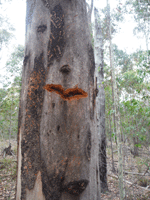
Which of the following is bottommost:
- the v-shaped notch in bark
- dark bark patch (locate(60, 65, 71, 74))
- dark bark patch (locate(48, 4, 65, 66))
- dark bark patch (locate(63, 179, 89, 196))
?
dark bark patch (locate(63, 179, 89, 196))

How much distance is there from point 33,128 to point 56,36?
513 millimetres

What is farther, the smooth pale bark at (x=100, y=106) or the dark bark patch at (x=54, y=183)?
the smooth pale bark at (x=100, y=106)

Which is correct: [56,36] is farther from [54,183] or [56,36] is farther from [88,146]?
[54,183]

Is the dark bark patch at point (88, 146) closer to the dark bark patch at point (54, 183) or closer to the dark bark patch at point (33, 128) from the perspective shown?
the dark bark patch at point (54, 183)

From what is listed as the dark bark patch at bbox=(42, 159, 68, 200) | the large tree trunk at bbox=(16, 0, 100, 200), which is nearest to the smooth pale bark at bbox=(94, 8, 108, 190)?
the large tree trunk at bbox=(16, 0, 100, 200)

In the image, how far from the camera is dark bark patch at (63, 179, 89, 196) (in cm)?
68

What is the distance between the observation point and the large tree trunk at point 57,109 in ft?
2.26

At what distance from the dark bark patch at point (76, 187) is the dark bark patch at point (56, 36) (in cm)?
61

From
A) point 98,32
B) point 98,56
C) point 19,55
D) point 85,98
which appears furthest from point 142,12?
point 85,98

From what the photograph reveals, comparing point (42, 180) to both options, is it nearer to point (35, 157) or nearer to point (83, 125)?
point (35, 157)

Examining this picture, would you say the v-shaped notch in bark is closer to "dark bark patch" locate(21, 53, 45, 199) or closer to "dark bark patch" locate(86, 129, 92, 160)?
"dark bark patch" locate(21, 53, 45, 199)

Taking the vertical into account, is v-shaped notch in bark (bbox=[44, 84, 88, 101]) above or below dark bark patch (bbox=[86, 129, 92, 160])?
above

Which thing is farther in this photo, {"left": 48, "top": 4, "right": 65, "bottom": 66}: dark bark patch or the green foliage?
the green foliage

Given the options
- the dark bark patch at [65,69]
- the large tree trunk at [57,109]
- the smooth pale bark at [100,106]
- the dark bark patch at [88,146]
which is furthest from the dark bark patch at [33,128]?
the smooth pale bark at [100,106]
